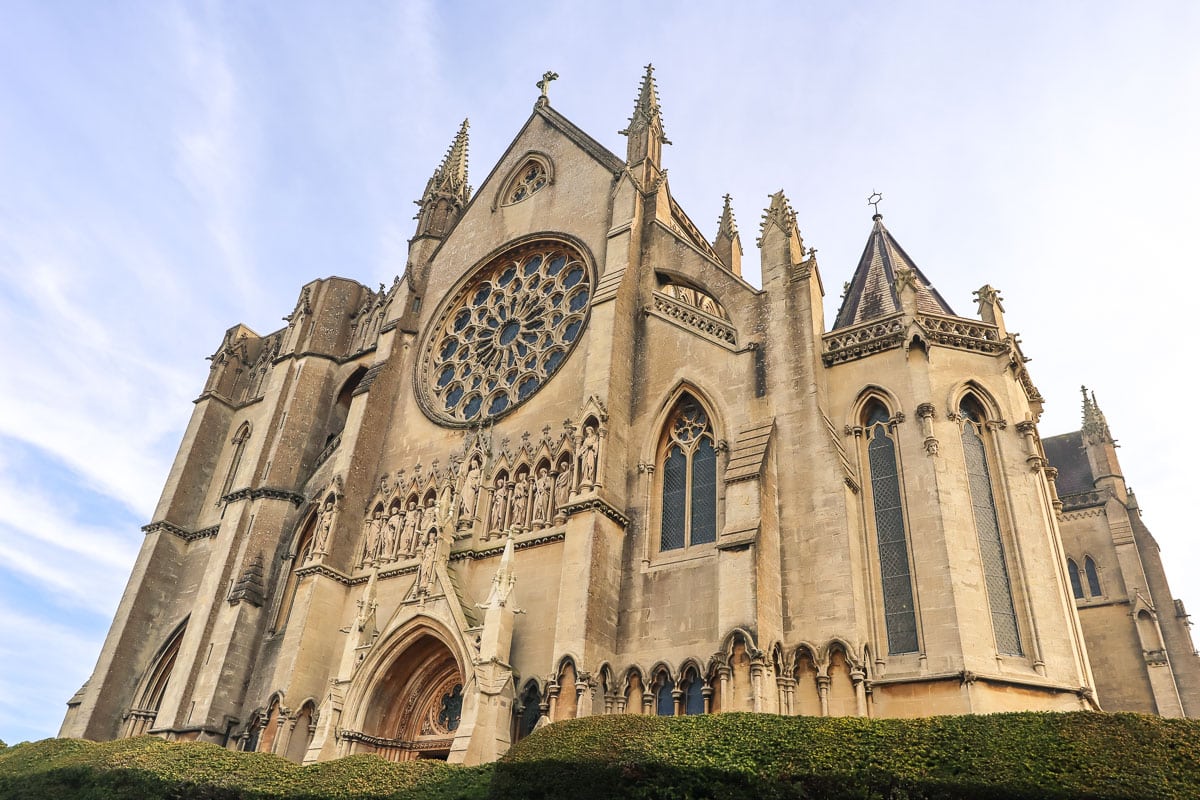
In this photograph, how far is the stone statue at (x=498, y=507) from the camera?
19.1 m

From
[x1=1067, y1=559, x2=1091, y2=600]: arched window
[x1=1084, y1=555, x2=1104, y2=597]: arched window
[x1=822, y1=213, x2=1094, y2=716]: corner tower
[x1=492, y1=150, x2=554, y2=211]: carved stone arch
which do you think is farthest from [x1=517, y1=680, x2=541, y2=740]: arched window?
[x1=1084, y1=555, x2=1104, y2=597]: arched window

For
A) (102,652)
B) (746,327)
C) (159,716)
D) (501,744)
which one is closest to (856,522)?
(746,327)

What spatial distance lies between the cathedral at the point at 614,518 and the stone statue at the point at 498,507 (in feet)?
0.23

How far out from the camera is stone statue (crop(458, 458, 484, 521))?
19.6 metres

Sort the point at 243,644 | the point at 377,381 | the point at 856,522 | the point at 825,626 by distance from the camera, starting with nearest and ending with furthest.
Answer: the point at 825,626
the point at 856,522
the point at 243,644
the point at 377,381

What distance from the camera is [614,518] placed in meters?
17.1

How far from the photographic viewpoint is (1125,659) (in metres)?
26.0

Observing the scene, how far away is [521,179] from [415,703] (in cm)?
1522

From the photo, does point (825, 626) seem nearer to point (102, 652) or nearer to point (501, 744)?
point (501, 744)

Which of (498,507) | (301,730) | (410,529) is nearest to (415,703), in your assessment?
(301,730)

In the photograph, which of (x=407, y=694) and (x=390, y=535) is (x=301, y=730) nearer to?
(x=407, y=694)

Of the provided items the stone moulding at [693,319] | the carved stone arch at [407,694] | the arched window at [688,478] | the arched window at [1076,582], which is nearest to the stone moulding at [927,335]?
the stone moulding at [693,319]

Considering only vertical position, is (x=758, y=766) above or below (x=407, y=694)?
below

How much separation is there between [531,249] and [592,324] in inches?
215
